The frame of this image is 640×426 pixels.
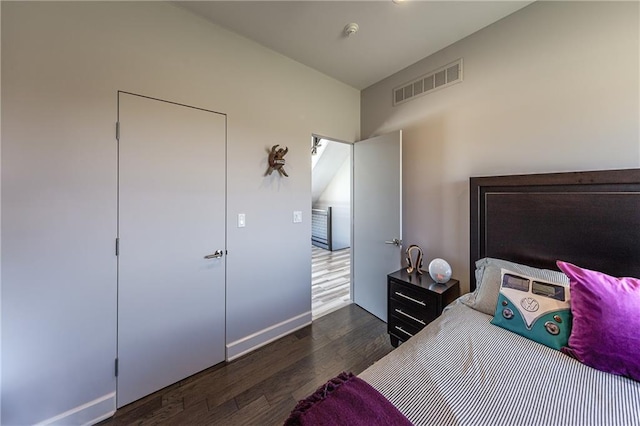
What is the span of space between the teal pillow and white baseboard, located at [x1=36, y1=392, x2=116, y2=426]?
251cm

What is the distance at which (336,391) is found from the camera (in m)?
0.90

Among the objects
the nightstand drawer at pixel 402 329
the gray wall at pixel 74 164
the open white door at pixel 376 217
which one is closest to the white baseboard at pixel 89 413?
the gray wall at pixel 74 164

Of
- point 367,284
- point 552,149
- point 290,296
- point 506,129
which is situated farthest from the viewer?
point 367,284

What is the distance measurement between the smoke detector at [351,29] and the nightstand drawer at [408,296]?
2249mm

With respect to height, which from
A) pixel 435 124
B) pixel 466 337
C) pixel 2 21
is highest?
pixel 2 21

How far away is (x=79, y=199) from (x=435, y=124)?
2858 mm

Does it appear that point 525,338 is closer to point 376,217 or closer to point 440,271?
point 440,271

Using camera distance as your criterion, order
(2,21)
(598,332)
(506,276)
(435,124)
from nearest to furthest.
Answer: (598,332)
(2,21)
(506,276)
(435,124)

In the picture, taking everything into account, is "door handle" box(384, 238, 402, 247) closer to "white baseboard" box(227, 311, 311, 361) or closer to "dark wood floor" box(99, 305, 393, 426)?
"dark wood floor" box(99, 305, 393, 426)

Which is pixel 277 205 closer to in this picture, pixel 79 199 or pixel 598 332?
pixel 79 199

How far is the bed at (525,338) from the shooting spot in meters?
0.86

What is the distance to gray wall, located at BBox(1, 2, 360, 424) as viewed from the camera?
51.2 inches

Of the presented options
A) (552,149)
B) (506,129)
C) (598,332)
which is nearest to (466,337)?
(598,332)

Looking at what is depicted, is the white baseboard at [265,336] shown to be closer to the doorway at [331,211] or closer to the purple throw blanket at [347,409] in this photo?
the doorway at [331,211]
